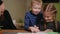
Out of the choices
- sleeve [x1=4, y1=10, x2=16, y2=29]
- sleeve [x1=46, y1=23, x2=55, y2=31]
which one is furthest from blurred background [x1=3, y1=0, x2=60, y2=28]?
sleeve [x1=46, y1=23, x2=55, y2=31]

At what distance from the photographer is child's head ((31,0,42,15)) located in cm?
77

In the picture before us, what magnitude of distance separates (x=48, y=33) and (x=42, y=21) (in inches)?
Result: 3.2

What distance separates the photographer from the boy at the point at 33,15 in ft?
2.51

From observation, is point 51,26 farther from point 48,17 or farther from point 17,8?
point 17,8

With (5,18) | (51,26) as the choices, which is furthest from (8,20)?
(51,26)

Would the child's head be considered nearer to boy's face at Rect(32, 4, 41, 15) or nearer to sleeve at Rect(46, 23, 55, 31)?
boy's face at Rect(32, 4, 41, 15)

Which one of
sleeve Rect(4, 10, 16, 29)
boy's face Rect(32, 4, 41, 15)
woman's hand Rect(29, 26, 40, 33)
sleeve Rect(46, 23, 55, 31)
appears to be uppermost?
boy's face Rect(32, 4, 41, 15)

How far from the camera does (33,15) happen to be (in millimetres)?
771

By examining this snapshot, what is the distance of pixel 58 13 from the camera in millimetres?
767

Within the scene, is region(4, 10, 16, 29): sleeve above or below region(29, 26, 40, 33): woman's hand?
above

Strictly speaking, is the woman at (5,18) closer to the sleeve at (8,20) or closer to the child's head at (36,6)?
the sleeve at (8,20)

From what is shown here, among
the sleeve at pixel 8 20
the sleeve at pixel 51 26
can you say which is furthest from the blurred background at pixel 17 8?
the sleeve at pixel 51 26

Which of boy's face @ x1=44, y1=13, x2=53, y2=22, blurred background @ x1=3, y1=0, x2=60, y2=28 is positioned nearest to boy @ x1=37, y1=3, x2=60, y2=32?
boy's face @ x1=44, y1=13, x2=53, y2=22

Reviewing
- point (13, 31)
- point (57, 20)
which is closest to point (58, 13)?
point (57, 20)
